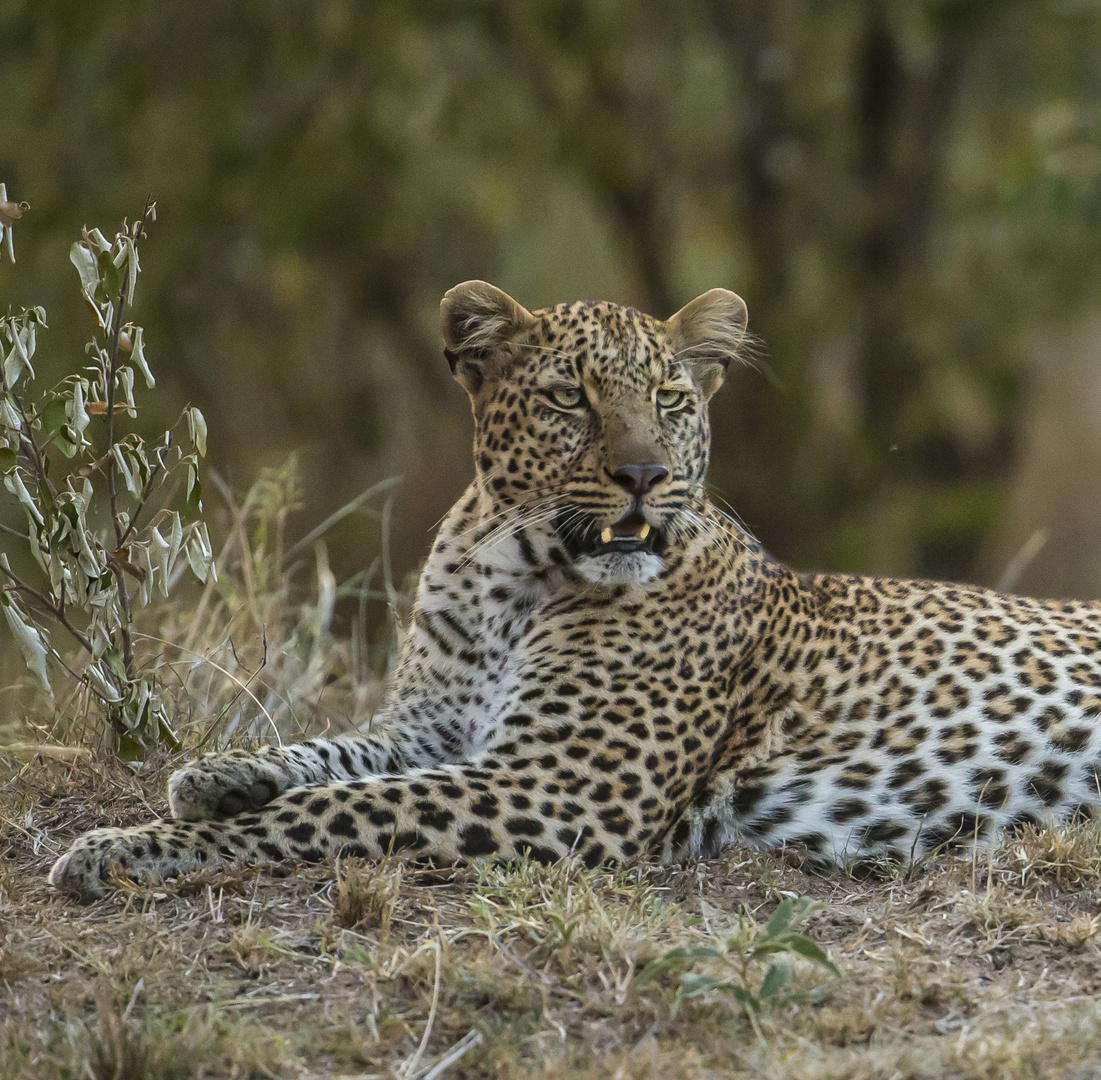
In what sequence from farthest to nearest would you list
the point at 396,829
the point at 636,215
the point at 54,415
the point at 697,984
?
the point at 636,215 → the point at 54,415 → the point at 396,829 → the point at 697,984

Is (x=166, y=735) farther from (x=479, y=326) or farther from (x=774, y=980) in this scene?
(x=774, y=980)

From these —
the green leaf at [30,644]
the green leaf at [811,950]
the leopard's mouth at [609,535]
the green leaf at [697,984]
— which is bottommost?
the green leaf at [697,984]

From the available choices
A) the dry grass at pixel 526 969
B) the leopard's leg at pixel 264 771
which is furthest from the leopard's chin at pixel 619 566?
the leopard's leg at pixel 264 771

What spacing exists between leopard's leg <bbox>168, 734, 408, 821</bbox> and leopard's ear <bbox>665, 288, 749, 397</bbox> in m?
2.10

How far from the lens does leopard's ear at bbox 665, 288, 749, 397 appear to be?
7117 millimetres

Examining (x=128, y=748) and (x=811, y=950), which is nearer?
(x=811, y=950)

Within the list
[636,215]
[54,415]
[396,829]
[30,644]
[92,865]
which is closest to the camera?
[92,865]

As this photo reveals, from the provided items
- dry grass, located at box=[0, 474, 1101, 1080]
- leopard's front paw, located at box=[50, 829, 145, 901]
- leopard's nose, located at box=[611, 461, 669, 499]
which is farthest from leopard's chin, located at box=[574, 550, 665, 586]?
leopard's front paw, located at box=[50, 829, 145, 901]

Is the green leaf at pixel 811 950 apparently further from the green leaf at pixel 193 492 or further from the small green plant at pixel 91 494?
the green leaf at pixel 193 492

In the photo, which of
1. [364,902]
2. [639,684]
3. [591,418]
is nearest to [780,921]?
[364,902]

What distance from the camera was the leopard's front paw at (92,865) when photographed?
561 centimetres

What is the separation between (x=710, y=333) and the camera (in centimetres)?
719

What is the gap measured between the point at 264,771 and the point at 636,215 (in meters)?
12.1

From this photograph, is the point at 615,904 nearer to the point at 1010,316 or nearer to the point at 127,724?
the point at 127,724
